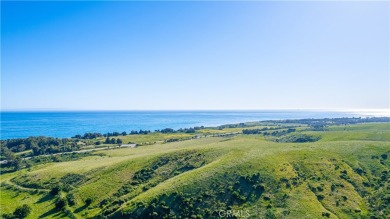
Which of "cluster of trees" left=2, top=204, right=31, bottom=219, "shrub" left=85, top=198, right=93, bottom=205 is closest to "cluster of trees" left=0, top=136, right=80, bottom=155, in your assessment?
"cluster of trees" left=2, top=204, right=31, bottom=219

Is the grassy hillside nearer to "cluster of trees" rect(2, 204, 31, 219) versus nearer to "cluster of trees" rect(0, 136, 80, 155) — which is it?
"cluster of trees" rect(2, 204, 31, 219)

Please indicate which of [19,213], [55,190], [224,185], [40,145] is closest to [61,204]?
[19,213]

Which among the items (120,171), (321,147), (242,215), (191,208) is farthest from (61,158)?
(321,147)

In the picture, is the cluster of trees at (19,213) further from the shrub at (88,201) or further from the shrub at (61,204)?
the shrub at (88,201)

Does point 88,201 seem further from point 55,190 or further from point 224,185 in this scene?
point 224,185

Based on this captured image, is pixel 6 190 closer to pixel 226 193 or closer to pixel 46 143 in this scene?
pixel 226 193

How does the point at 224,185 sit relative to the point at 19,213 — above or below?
above

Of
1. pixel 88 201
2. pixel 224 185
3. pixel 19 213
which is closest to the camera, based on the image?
pixel 19 213

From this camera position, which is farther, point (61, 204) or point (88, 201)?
point (88, 201)
